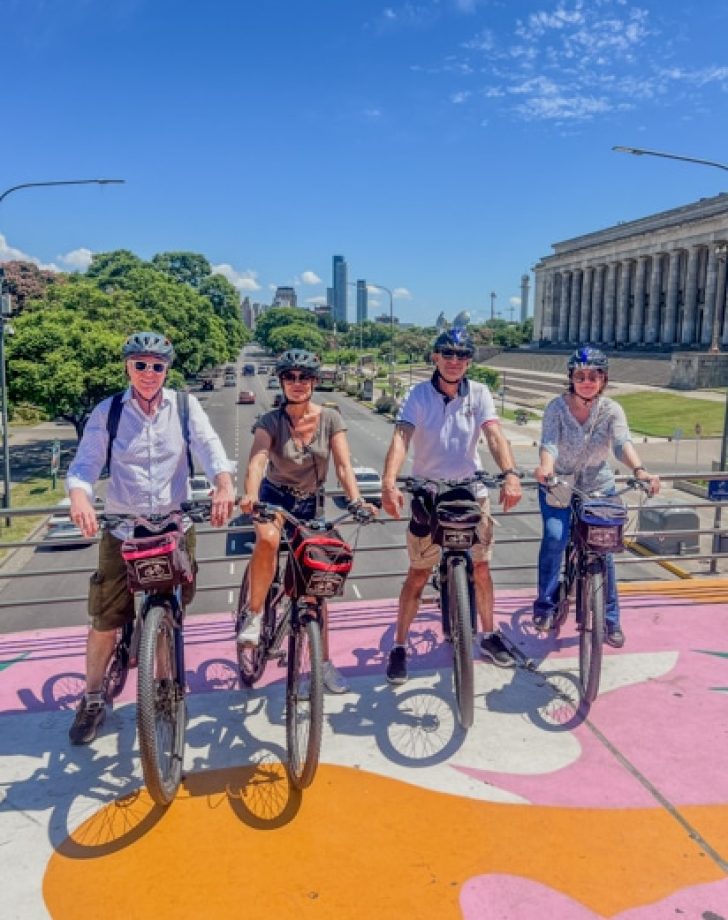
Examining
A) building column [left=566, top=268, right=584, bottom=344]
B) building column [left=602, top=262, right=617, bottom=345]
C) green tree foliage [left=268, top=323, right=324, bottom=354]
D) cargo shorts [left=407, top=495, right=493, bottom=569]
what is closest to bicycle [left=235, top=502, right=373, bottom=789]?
cargo shorts [left=407, top=495, right=493, bottom=569]

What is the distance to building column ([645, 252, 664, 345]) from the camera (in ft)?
282

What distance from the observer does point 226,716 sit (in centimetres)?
420

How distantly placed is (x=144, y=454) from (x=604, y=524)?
9.05 feet

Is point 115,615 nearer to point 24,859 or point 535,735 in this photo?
point 24,859

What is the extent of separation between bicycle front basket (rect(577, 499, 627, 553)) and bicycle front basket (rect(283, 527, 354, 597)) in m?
1.72

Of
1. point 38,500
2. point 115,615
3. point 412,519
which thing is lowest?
point 38,500

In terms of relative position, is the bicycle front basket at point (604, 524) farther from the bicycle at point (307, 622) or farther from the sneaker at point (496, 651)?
the bicycle at point (307, 622)

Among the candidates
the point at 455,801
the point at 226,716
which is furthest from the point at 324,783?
the point at 226,716

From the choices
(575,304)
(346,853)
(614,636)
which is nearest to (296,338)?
(575,304)

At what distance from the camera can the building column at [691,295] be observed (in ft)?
255

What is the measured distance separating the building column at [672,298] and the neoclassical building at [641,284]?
4.3 inches

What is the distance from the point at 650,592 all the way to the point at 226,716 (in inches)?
156

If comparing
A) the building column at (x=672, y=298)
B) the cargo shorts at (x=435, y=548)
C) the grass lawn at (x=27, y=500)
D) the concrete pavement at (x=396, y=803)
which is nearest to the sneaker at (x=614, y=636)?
the concrete pavement at (x=396, y=803)

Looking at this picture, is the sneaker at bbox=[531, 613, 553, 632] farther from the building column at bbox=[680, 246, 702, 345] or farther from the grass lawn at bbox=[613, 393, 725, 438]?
the building column at bbox=[680, 246, 702, 345]
